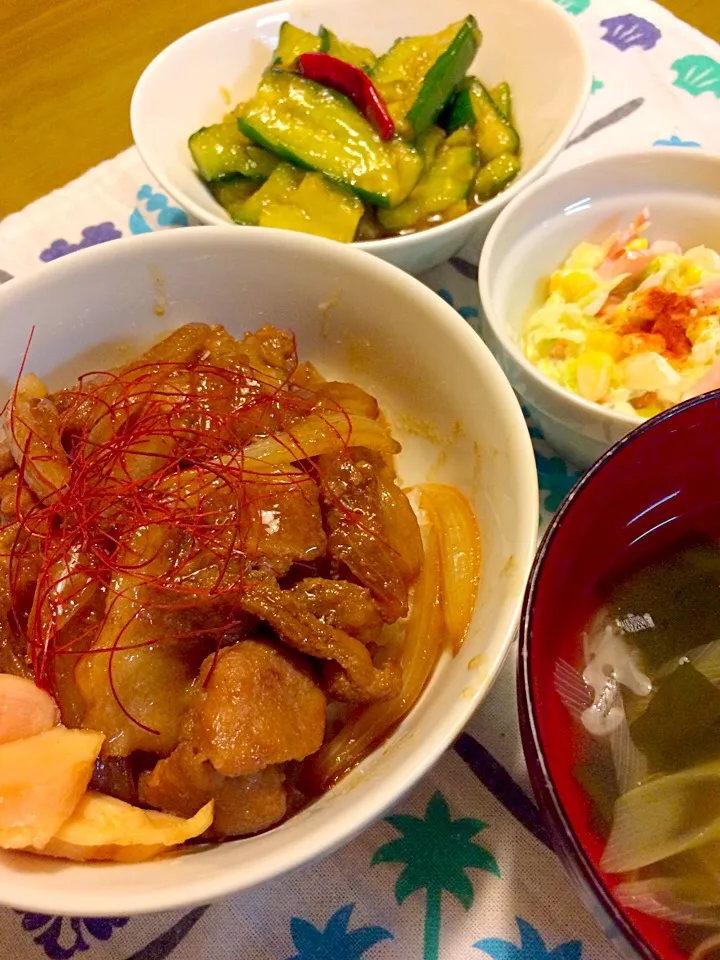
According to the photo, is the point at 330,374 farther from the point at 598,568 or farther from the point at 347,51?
the point at 347,51

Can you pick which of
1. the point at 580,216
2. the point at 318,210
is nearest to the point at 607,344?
the point at 580,216

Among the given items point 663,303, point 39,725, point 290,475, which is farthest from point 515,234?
point 39,725

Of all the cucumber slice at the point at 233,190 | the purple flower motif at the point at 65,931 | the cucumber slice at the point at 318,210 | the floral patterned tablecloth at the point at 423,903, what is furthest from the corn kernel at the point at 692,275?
the purple flower motif at the point at 65,931

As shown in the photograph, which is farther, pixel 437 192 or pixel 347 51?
pixel 347 51

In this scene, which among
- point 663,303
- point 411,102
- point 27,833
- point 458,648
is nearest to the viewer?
point 27,833

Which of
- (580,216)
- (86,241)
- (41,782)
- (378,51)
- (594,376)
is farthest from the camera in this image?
(378,51)

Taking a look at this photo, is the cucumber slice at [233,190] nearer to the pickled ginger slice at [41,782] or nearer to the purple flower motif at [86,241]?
the purple flower motif at [86,241]

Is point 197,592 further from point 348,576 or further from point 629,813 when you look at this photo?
point 629,813

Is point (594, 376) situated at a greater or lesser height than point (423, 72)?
lesser
